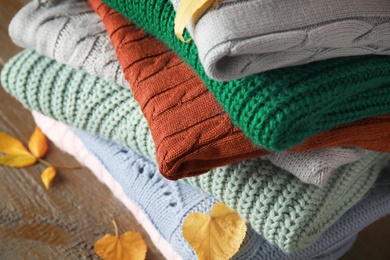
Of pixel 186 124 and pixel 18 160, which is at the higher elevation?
pixel 186 124

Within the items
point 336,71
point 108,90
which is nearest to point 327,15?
point 336,71

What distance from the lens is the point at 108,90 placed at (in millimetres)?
680

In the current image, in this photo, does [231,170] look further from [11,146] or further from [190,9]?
[11,146]

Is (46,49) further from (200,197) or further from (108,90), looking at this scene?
(200,197)

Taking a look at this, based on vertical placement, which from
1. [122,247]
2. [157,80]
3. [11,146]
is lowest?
[122,247]

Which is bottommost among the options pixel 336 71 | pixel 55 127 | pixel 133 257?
pixel 133 257

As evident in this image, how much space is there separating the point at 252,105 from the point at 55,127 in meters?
0.45

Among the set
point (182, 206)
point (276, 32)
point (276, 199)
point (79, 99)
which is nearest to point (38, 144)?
point (79, 99)

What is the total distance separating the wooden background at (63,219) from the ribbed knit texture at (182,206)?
0.06m

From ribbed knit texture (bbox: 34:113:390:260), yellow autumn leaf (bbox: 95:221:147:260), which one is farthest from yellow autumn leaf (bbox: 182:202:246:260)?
yellow autumn leaf (bbox: 95:221:147:260)

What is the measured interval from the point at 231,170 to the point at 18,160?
36 centimetres

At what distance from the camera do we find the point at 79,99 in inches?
27.5

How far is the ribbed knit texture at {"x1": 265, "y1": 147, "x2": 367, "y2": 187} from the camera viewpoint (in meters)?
0.54

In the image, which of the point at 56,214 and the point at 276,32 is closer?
the point at 276,32
